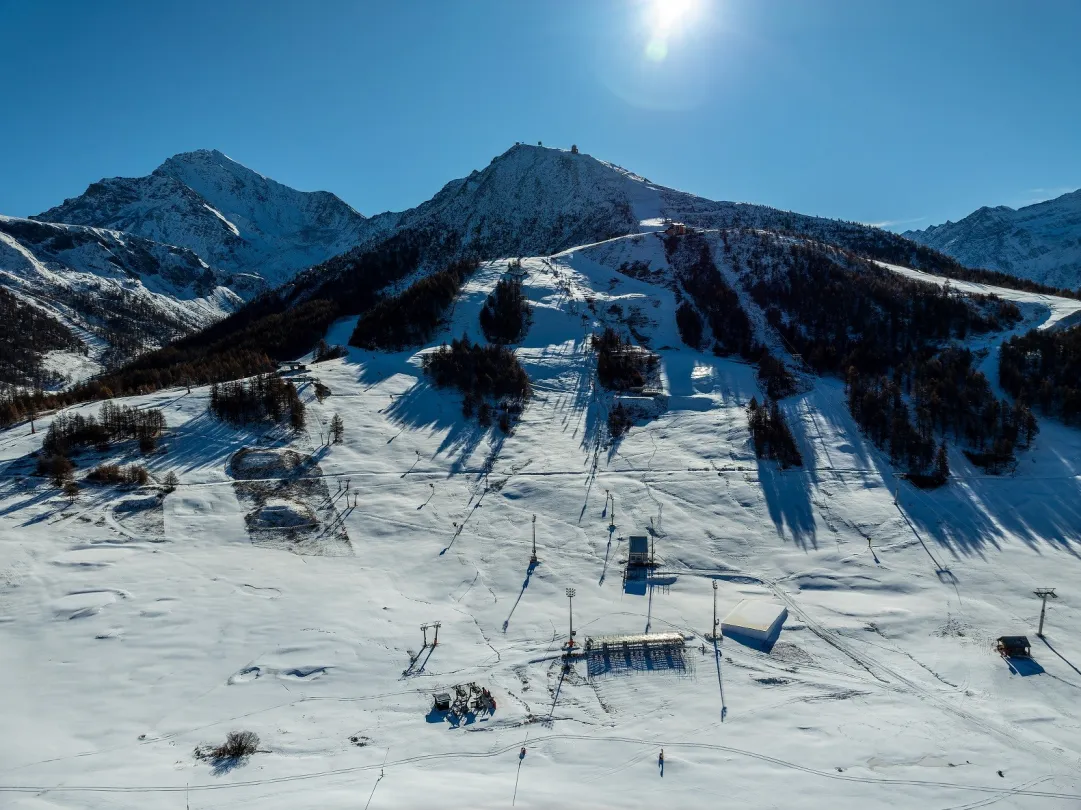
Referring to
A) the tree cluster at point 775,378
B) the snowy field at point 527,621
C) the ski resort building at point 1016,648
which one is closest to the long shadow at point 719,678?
the snowy field at point 527,621

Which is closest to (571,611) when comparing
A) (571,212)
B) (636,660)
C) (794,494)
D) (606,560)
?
(636,660)

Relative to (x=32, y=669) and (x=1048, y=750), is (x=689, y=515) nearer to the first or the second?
(x=1048, y=750)

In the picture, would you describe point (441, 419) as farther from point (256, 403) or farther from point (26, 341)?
point (26, 341)

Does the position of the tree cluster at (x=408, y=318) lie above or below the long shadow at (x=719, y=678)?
above

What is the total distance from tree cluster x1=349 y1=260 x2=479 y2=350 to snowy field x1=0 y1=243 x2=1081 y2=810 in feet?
69.0

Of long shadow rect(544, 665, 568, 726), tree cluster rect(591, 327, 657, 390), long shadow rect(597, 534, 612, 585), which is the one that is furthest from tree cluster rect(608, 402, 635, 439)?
long shadow rect(544, 665, 568, 726)

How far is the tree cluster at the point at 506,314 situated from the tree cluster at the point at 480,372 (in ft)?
30.9

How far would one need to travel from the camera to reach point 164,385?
2589 inches

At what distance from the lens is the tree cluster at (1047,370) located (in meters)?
55.1

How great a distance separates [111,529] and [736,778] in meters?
36.5

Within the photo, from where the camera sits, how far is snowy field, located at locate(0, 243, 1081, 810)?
20281 mm

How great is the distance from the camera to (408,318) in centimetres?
7819

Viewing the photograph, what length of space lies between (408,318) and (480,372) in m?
19.5

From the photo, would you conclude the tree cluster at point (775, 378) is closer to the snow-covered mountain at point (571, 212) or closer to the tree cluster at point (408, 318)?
the tree cluster at point (408, 318)
